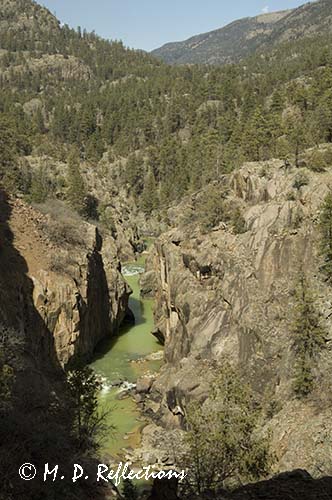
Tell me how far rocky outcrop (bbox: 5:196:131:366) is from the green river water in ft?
4.98

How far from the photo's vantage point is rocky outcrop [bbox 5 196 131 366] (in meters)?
42.9

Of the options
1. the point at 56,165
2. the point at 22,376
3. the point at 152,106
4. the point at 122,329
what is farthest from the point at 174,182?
the point at 22,376

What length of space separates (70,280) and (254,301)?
52.3ft

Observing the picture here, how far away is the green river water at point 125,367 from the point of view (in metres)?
35.8

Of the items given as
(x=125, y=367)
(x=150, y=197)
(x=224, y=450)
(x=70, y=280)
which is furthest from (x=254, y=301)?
(x=150, y=197)

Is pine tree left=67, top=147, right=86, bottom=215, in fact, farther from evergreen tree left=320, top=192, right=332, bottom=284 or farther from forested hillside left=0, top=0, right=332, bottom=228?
evergreen tree left=320, top=192, right=332, bottom=284

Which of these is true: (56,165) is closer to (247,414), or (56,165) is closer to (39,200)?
(39,200)

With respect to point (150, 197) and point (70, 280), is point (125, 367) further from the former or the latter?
point (150, 197)

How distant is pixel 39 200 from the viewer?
64.9m

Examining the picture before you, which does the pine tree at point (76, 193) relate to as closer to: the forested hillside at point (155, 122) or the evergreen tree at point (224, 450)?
the forested hillside at point (155, 122)

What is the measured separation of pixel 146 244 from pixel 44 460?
86.9 metres

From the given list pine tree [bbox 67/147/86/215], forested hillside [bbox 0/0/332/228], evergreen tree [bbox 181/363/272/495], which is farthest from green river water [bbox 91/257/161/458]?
forested hillside [bbox 0/0/332/228]

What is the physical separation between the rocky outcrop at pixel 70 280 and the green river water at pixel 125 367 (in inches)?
59.7

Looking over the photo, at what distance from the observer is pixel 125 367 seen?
155 ft
